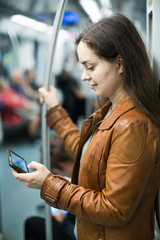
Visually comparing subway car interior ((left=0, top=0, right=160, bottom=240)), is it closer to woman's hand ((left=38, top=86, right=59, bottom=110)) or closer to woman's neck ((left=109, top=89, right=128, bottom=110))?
woman's hand ((left=38, top=86, right=59, bottom=110))

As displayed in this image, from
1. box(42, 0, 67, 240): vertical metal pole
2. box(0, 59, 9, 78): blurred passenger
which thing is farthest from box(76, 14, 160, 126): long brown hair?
box(0, 59, 9, 78): blurred passenger

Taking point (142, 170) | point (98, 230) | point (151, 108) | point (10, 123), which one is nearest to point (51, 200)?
point (98, 230)

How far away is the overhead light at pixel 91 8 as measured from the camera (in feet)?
6.50

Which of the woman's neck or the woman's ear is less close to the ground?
the woman's ear

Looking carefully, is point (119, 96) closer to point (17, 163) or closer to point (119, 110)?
point (119, 110)

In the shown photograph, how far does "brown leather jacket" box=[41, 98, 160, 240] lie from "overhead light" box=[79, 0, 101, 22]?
124 centimetres

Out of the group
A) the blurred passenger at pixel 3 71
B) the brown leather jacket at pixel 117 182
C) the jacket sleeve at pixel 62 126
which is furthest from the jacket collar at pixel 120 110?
the blurred passenger at pixel 3 71

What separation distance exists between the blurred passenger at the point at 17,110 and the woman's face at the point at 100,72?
13.0 ft

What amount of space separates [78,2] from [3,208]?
2368 mm

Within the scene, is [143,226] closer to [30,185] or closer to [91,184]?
[91,184]

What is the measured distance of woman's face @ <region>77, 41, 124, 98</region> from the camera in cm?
97

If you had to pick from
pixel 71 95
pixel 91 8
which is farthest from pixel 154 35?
pixel 71 95

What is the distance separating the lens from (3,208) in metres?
2.78

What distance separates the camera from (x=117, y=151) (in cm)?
89
